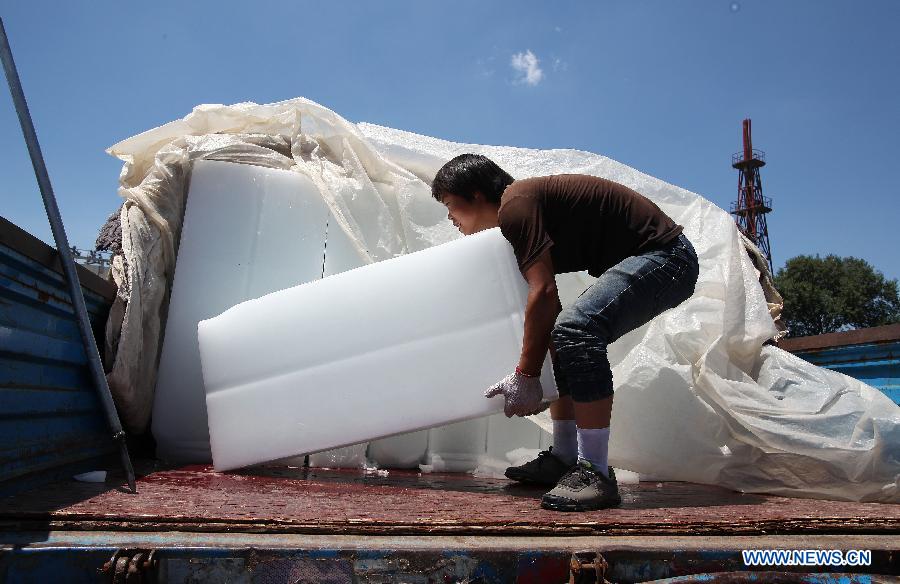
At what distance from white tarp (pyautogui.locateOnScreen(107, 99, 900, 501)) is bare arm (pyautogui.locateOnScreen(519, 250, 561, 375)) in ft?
2.04

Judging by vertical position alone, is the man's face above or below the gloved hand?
above

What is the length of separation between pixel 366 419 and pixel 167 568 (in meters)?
0.92

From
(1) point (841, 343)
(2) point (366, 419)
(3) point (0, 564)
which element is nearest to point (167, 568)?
(3) point (0, 564)

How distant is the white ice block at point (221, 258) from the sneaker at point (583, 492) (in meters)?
1.28

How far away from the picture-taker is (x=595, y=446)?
5.05 feet

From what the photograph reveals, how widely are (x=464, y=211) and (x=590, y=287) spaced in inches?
19.4

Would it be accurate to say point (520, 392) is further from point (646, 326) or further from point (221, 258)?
point (221, 258)

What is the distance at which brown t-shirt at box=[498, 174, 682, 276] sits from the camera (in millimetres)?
1584

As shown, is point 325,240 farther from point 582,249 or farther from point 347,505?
point 347,505

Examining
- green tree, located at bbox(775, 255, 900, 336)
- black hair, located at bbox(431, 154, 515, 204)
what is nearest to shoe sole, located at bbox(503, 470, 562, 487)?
black hair, located at bbox(431, 154, 515, 204)

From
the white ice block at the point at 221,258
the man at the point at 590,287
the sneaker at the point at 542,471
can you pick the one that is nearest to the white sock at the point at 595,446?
the man at the point at 590,287

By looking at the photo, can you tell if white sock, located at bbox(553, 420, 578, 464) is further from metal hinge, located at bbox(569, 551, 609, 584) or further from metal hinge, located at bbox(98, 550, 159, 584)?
metal hinge, located at bbox(98, 550, 159, 584)

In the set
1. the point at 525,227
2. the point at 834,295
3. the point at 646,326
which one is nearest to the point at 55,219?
the point at 525,227

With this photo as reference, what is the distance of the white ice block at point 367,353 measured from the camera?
5.78 ft
